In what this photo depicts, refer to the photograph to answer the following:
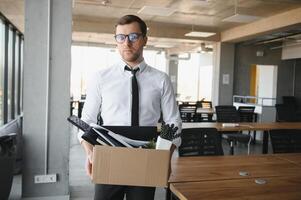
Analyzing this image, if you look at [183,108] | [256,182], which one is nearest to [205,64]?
[183,108]

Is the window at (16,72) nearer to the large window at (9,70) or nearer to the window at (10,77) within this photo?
the large window at (9,70)

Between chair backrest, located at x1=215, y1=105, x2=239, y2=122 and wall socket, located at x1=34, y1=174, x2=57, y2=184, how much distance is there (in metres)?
3.09

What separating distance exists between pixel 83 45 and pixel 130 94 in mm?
11474

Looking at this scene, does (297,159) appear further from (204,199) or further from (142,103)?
(142,103)

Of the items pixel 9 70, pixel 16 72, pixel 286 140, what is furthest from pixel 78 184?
pixel 16 72

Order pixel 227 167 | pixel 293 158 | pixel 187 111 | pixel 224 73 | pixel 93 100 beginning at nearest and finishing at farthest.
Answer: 1. pixel 93 100
2. pixel 227 167
3. pixel 293 158
4. pixel 187 111
5. pixel 224 73

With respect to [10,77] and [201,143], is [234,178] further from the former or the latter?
[10,77]

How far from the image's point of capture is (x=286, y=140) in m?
2.97

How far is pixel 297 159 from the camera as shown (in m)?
2.43

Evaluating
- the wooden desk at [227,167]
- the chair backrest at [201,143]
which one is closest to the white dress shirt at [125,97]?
the wooden desk at [227,167]

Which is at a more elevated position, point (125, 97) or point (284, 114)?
point (125, 97)

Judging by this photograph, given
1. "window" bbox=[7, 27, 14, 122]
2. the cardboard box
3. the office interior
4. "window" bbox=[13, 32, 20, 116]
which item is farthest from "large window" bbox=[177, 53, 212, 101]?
the cardboard box

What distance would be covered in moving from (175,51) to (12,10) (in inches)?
329

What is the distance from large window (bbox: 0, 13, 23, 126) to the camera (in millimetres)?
6376
